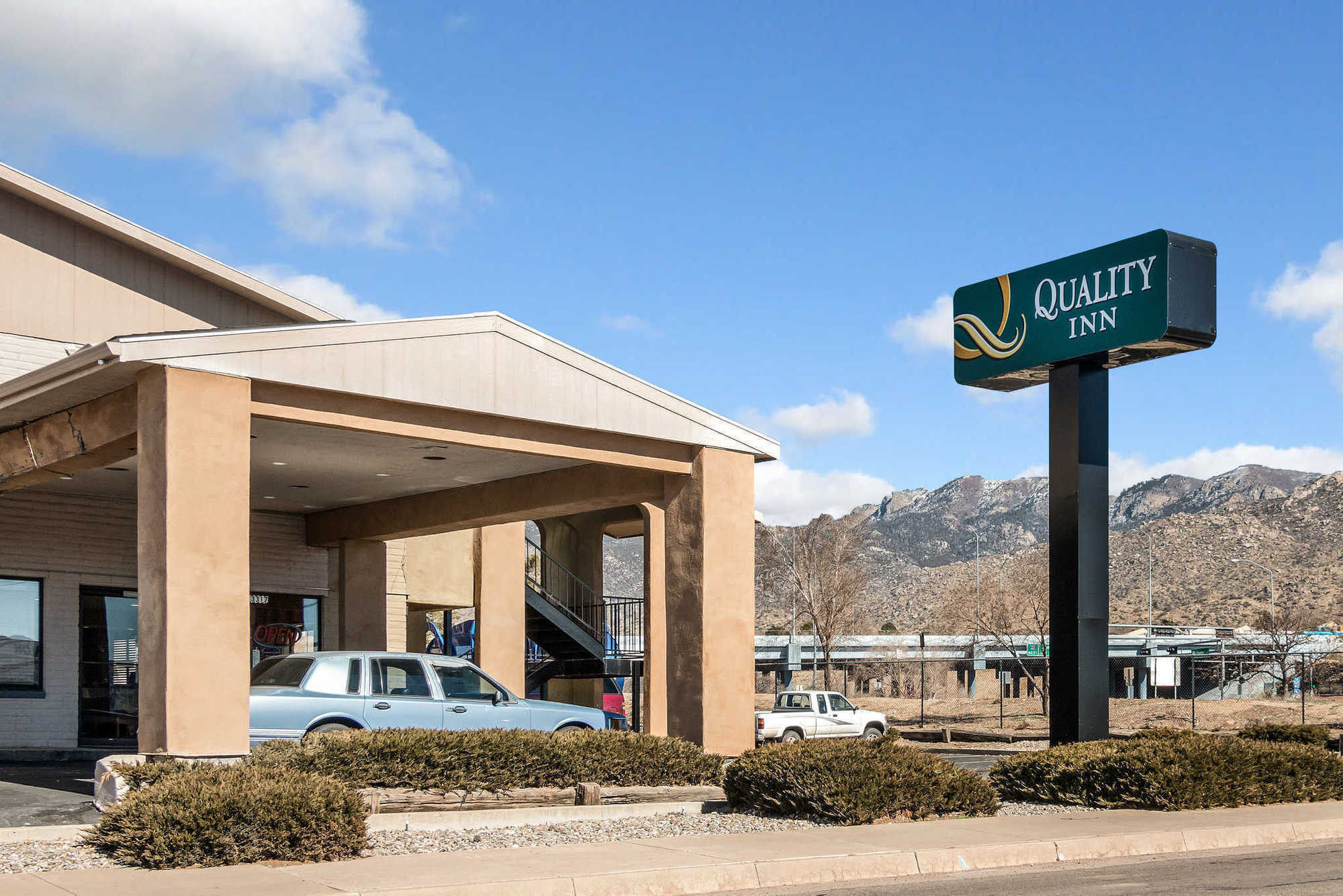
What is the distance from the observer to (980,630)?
55.7 m

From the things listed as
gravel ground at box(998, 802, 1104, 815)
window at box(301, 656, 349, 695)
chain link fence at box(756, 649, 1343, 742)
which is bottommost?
chain link fence at box(756, 649, 1343, 742)

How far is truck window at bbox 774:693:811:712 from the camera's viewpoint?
1283 inches

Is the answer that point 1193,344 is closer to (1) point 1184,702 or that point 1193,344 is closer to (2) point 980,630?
(1) point 1184,702

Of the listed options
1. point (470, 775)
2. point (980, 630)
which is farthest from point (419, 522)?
point (980, 630)

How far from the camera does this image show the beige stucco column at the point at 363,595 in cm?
2447

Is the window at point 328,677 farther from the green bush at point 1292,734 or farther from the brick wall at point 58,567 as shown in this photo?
the green bush at point 1292,734

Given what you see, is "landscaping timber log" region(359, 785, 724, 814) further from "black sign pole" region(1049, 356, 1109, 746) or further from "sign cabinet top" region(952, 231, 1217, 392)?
"sign cabinet top" region(952, 231, 1217, 392)

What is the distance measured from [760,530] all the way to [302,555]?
62.0 metres

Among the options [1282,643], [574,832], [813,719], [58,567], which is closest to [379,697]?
[574,832]

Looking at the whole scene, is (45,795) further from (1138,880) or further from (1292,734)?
(1292,734)

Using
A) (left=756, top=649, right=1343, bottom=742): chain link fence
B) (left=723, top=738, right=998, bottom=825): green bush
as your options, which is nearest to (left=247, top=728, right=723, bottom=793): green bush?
(left=723, top=738, right=998, bottom=825): green bush

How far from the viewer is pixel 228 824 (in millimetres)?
10453

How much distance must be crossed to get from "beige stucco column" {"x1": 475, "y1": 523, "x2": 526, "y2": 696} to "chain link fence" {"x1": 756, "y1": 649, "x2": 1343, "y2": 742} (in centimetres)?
916

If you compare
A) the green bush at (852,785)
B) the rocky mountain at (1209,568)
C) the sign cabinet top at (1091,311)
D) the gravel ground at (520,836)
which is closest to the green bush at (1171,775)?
the gravel ground at (520,836)
